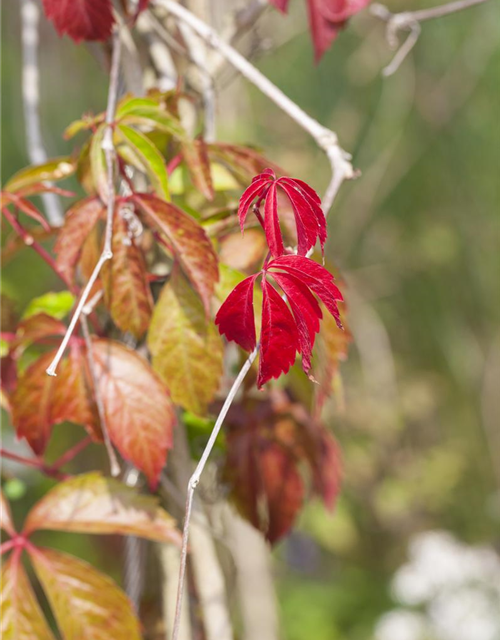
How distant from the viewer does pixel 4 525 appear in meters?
0.52

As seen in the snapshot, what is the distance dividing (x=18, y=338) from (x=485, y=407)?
2940 millimetres

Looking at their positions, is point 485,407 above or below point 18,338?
above

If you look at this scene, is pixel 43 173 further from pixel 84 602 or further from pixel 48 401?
pixel 84 602

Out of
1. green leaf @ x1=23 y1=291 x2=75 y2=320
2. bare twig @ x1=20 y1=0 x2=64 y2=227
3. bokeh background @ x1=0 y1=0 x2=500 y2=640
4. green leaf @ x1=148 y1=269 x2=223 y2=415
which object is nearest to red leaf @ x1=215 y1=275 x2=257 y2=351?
green leaf @ x1=148 y1=269 x2=223 y2=415

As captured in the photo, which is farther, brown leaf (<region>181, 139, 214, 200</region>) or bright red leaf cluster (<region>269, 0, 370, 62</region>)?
bright red leaf cluster (<region>269, 0, 370, 62</region>)

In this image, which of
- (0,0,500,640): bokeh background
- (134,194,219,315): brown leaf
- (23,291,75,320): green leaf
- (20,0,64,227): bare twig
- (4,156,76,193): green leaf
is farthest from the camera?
(0,0,500,640): bokeh background

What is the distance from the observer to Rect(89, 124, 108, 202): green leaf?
474 mm

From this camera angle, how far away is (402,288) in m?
3.25

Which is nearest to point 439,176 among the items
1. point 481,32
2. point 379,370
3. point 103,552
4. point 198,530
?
point 481,32

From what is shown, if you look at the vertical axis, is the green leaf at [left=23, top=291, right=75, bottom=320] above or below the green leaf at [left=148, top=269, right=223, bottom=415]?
above

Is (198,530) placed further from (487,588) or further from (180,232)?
(487,588)

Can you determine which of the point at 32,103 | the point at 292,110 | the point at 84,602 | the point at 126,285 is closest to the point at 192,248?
the point at 126,285

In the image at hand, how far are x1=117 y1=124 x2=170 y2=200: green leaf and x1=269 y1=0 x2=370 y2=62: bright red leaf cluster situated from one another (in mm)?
262

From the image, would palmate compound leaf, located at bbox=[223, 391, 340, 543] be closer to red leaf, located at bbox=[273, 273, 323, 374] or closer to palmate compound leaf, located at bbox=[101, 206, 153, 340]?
palmate compound leaf, located at bbox=[101, 206, 153, 340]
